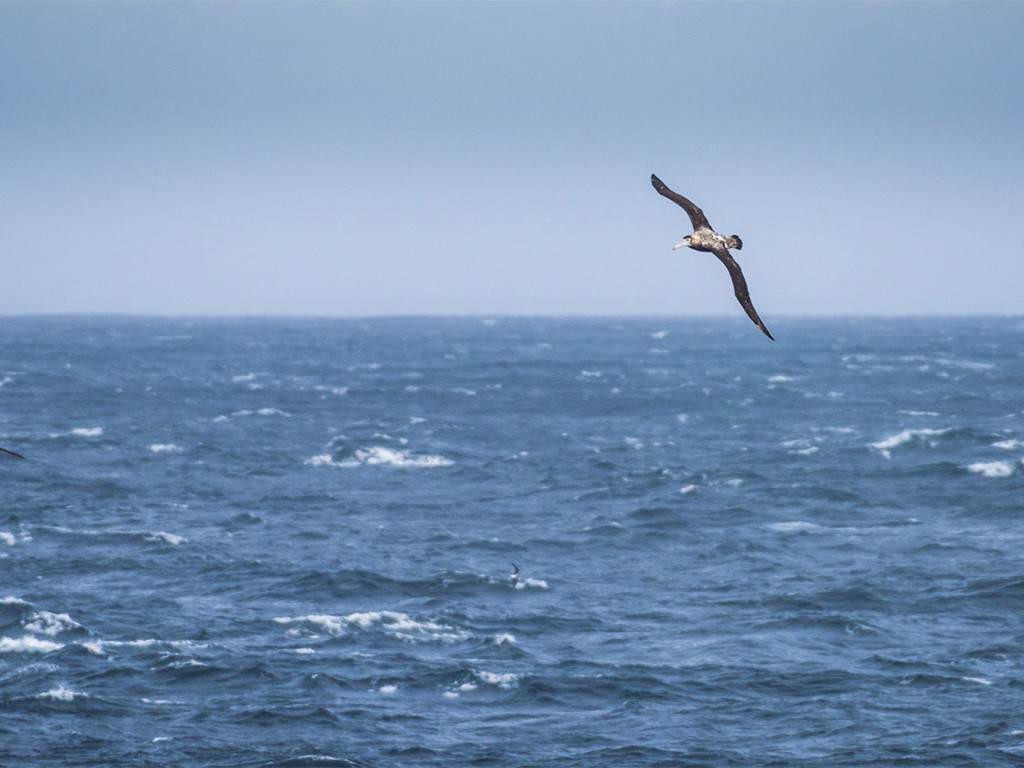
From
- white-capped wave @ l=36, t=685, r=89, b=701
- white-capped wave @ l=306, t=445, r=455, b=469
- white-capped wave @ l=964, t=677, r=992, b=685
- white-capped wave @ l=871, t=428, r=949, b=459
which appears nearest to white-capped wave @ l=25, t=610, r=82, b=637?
white-capped wave @ l=36, t=685, r=89, b=701

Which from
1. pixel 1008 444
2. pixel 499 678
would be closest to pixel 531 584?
pixel 499 678

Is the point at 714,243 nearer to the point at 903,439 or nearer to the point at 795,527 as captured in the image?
the point at 795,527

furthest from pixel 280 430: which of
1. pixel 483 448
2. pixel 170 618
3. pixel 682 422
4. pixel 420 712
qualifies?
pixel 420 712

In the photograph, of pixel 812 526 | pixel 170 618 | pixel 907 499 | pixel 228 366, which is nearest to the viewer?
pixel 170 618

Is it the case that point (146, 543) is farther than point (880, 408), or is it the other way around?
point (880, 408)

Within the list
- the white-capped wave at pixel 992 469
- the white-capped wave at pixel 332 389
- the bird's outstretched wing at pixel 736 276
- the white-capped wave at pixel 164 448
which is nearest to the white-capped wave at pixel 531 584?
the white-capped wave at pixel 992 469

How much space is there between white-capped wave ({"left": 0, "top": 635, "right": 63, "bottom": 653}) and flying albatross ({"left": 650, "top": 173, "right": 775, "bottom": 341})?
35.9 m

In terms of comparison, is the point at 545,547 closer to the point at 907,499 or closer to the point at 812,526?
the point at 812,526

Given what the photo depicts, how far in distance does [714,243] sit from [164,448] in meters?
90.3

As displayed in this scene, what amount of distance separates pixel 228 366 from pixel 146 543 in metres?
123

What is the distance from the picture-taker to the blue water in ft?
150

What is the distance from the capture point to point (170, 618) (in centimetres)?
5822

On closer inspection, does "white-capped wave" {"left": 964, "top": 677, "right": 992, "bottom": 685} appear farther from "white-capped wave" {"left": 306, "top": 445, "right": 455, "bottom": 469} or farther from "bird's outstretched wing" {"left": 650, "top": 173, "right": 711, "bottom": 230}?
"white-capped wave" {"left": 306, "top": 445, "right": 455, "bottom": 469}

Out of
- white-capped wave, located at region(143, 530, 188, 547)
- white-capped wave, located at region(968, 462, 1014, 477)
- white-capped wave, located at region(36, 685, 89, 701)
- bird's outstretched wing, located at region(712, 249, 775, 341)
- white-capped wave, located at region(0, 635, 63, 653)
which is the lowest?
white-capped wave, located at region(36, 685, 89, 701)
